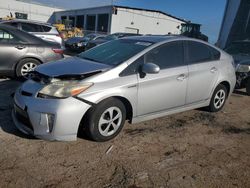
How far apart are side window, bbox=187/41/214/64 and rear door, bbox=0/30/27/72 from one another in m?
4.13

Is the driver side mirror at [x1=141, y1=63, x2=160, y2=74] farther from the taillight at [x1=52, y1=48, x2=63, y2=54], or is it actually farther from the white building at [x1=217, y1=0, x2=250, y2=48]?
the white building at [x1=217, y1=0, x2=250, y2=48]

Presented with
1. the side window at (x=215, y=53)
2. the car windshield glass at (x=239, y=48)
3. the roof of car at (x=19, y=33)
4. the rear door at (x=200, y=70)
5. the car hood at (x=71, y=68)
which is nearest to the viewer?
the car hood at (x=71, y=68)

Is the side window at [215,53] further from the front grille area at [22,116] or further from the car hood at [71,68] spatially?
the front grille area at [22,116]

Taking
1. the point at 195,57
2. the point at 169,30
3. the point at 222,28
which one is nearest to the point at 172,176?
the point at 195,57

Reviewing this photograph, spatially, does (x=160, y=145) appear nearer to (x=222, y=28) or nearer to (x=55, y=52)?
(x=55, y=52)

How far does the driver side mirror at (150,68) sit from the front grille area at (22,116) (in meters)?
1.74

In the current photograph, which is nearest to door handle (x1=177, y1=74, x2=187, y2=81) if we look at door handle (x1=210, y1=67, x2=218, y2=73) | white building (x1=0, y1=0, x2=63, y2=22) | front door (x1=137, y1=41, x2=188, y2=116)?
front door (x1=137, y1=41, x2=188, y2=116)

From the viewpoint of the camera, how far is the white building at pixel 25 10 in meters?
49.5

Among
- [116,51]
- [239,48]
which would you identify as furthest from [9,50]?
[239,48]

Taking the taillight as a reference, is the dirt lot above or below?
below

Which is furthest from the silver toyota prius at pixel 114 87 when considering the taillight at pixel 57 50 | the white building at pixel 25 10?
the white building at pixel 25 10

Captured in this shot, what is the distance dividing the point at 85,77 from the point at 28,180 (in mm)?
1475

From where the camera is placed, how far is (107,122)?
397 centimetres

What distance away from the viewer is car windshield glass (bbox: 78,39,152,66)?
436cm
